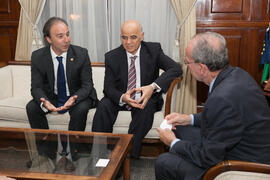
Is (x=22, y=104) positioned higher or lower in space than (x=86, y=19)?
lower

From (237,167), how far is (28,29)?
3.91 metres

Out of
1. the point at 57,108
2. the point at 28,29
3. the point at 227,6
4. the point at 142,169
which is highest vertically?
the point at 227,6

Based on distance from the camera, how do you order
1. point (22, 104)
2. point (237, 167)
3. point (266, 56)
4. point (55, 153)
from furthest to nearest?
point (266, 56) → point (22, 104) → point (55, 153) → point (237, 167)

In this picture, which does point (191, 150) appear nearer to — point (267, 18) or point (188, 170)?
point (188, 170)

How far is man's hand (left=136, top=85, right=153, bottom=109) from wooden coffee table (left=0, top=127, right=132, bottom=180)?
0.61 metres

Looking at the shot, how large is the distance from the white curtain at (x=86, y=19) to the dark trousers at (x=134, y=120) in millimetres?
1686

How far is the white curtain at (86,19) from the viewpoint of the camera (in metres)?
4.35

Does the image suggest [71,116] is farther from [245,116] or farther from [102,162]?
[245,116]

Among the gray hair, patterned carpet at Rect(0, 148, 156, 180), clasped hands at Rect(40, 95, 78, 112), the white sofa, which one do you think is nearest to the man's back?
the gray hair

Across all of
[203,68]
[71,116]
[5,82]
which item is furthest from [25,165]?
[5,82]

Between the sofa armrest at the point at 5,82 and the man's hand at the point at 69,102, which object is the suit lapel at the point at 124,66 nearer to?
the man's hand at the point at 69,102

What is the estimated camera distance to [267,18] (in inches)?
161

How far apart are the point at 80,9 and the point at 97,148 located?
2.78m

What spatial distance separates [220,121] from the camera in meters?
1.57
